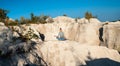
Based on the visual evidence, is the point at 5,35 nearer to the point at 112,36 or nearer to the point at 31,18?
the point at 112,36

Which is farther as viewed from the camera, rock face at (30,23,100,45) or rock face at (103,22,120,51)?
rock face at (30,23,100,45)

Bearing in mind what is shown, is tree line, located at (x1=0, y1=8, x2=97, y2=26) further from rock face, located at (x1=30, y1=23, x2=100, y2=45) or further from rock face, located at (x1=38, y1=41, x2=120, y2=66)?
rock face, located at (x1=38, y1=41, x2=120, y2=66)

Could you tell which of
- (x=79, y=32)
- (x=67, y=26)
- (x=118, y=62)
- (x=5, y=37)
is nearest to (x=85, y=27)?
(x=79, y=32)

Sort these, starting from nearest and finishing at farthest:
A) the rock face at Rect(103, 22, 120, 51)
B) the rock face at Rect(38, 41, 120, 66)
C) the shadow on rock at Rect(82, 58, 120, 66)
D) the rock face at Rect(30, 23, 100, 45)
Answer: the rock face at Rect(38, 41, 120, 66), the shadow on rock at Rect(82, 58, 120, 66), the rock face at Rect(103, 22, 120, 51), the rock face at Rect(30, 23, 100, 45)

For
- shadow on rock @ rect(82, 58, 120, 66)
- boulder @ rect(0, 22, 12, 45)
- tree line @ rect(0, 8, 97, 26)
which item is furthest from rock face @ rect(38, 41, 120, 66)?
tree line @ rect(0, 8, 97, 26)

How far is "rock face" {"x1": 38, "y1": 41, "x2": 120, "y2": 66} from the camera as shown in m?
17.8

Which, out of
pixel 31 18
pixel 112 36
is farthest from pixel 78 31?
pixel 31 18

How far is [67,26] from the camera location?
35.1 m

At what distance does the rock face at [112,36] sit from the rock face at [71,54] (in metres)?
7.62

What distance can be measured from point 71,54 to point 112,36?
1189cm

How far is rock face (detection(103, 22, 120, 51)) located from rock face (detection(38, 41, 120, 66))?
7615mm

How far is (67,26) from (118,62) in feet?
54.2

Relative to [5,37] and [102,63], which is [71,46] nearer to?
[102,63]

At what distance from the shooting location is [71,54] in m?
18.4
